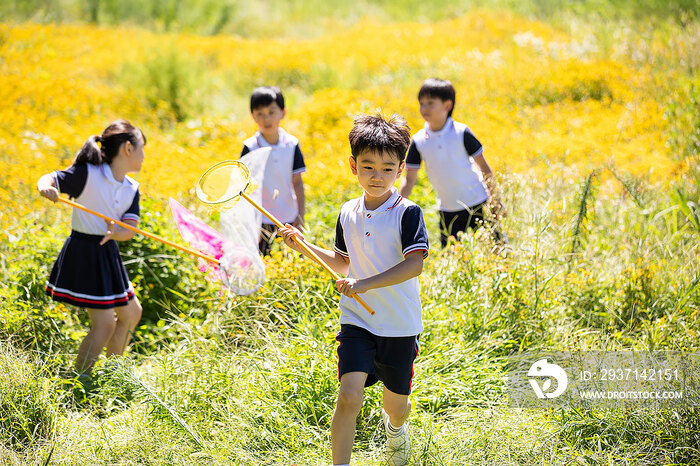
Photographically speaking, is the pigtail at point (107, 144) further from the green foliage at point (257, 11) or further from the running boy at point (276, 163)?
the green foliage at point (257, 11)

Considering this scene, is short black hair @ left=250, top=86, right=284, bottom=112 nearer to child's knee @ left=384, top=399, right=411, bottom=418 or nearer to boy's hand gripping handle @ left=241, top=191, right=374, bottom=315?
boy's hand gripping handle @ left=241, top=191, right=374, bottom=315

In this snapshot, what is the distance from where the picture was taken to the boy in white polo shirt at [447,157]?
4.57m

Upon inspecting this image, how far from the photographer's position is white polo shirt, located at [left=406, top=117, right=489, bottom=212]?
4.60 m

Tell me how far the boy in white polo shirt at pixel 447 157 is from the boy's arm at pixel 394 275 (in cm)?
199

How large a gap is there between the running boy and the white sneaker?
1.96 m

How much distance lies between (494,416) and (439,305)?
825 mm

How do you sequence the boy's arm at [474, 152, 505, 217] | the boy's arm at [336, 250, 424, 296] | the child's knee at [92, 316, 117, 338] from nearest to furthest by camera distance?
1. the boy's arm at [336, 250, 424, 296]
2. the child's knee at [92, 316, 117, 338]
3. the boy's arm at [474, 152, 505, 217]

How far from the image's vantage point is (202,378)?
3.35m

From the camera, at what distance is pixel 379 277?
2588mm

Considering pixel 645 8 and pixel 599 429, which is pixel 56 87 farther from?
pixel 645 8

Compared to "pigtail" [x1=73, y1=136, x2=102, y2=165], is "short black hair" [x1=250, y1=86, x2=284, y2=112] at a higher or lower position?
higher

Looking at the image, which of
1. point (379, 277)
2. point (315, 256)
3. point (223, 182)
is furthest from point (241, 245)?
point (379, 277)

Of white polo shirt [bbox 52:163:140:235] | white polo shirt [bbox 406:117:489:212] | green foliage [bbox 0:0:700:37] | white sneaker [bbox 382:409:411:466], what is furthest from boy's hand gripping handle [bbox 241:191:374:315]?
green foliage [bbox 0:0:700:37]

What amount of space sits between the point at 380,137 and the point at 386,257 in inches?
19.8
